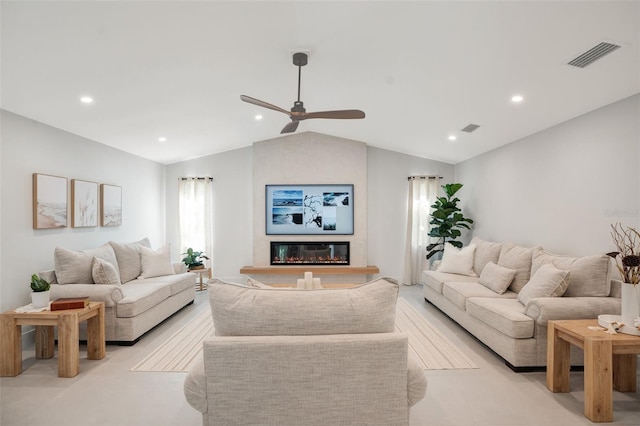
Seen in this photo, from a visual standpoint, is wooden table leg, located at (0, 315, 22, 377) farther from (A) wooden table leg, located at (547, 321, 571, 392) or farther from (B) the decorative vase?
(B) the decorative vase

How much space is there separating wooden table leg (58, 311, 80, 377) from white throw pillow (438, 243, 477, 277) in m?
4.59

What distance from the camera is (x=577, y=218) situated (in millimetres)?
3635

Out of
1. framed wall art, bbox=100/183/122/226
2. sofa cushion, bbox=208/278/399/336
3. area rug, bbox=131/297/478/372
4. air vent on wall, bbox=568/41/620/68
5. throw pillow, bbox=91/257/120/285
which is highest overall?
air vent on wall, bbox=568/41/620/68

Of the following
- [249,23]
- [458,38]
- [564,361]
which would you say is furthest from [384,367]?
[249,23]

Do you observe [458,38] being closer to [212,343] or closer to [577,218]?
[577,218]

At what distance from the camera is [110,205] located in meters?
5.05

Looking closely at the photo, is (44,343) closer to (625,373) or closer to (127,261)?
(127,261)

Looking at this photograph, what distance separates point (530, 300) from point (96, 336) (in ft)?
13.3

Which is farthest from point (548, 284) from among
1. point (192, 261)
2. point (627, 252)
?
point (192, 261)

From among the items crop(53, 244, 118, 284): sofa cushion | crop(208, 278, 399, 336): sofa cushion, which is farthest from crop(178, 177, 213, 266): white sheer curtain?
crop(208, 278, 399, 336): sofa cushion

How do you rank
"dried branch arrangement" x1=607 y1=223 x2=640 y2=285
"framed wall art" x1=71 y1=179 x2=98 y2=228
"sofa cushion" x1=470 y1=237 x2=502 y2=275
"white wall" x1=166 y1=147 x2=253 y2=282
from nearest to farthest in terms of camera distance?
"dried branch arrangement" x1=607 y1=223 x2=640 y2=285, "framed wall art" x1=71 y1=179 x2=98 y2=228, "sofa cushion" x1=470 y1=237 x2=502 y2=275, "white wall" x1=166 y1=147 x2=253 y2=282

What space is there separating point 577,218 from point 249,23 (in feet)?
12.3

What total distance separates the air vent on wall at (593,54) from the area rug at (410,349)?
2671mm

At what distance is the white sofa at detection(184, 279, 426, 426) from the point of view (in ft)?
5.29
